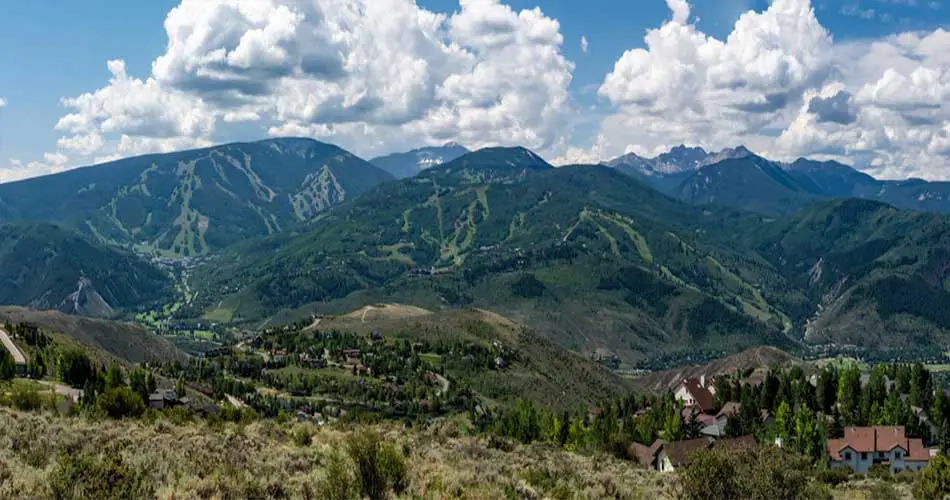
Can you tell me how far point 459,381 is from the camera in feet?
602

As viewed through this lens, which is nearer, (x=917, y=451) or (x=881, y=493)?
(x=881, y=493)

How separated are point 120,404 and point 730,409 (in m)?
92.6

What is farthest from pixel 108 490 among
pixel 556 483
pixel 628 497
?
pixel 628 497

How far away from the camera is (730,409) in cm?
11731

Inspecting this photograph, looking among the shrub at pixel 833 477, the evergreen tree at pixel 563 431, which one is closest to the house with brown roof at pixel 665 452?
the shrub at pixel 833 477

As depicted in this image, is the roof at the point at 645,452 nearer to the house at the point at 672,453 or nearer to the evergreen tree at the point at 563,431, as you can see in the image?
the house at the point at 672,453

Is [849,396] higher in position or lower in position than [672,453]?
higher

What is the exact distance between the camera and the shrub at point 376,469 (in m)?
26.3

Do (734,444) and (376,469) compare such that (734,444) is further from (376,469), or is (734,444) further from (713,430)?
(713,430)

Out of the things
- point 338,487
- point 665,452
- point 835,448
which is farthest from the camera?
point 835,448

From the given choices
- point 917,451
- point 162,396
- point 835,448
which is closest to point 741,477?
point 835,448

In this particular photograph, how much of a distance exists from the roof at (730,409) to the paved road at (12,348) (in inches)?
4093

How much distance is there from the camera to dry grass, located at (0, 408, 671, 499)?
2317 cm

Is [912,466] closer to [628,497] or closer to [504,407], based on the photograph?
[628,497]
